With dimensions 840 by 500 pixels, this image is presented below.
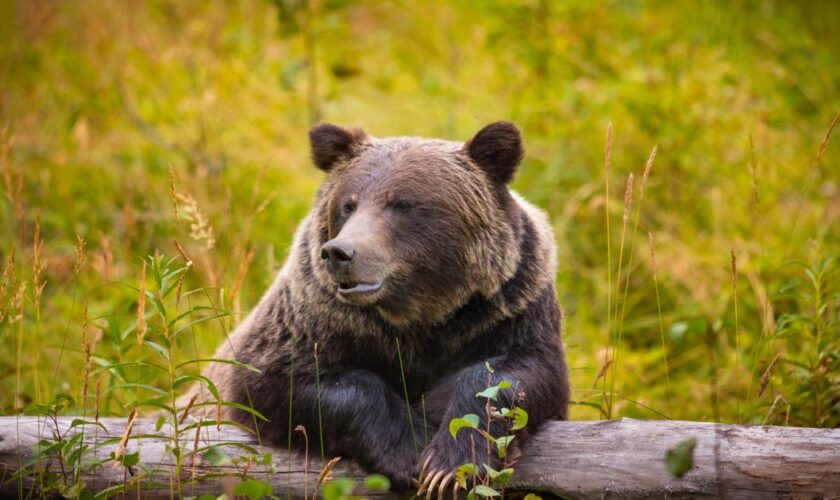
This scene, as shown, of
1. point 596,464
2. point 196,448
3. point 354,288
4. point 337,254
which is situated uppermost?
point 337,254

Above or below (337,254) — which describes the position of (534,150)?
above

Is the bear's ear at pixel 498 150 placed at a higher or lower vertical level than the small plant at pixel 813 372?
higher

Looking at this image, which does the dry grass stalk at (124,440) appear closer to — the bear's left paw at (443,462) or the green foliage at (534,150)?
the bear's left paw at (443,462)

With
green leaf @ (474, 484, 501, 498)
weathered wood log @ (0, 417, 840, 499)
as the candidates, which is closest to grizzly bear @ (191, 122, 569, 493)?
weathered wood log @ (0, 417, 840, 499)

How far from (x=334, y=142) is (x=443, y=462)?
5.71 feet

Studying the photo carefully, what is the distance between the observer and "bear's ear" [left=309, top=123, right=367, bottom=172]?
4.34 m

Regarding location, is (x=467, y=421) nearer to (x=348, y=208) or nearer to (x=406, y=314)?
(x=406, y=314)

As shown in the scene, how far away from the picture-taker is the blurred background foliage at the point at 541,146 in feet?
19.9

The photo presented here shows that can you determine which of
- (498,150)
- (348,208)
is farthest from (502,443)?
(498,150)

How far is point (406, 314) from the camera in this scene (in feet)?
12.8

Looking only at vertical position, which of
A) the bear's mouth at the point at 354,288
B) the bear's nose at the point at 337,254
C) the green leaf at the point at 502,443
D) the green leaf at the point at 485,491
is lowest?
the green leaf at the point at 485,491

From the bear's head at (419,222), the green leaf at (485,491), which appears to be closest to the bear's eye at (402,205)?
the bear's head at (419,222)

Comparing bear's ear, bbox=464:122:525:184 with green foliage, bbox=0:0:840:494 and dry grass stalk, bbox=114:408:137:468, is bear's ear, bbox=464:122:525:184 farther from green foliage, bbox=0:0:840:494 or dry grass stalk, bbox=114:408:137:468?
dry grass stalk, bbox=114:408:137:468

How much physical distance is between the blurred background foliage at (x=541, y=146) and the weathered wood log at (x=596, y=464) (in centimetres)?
166
